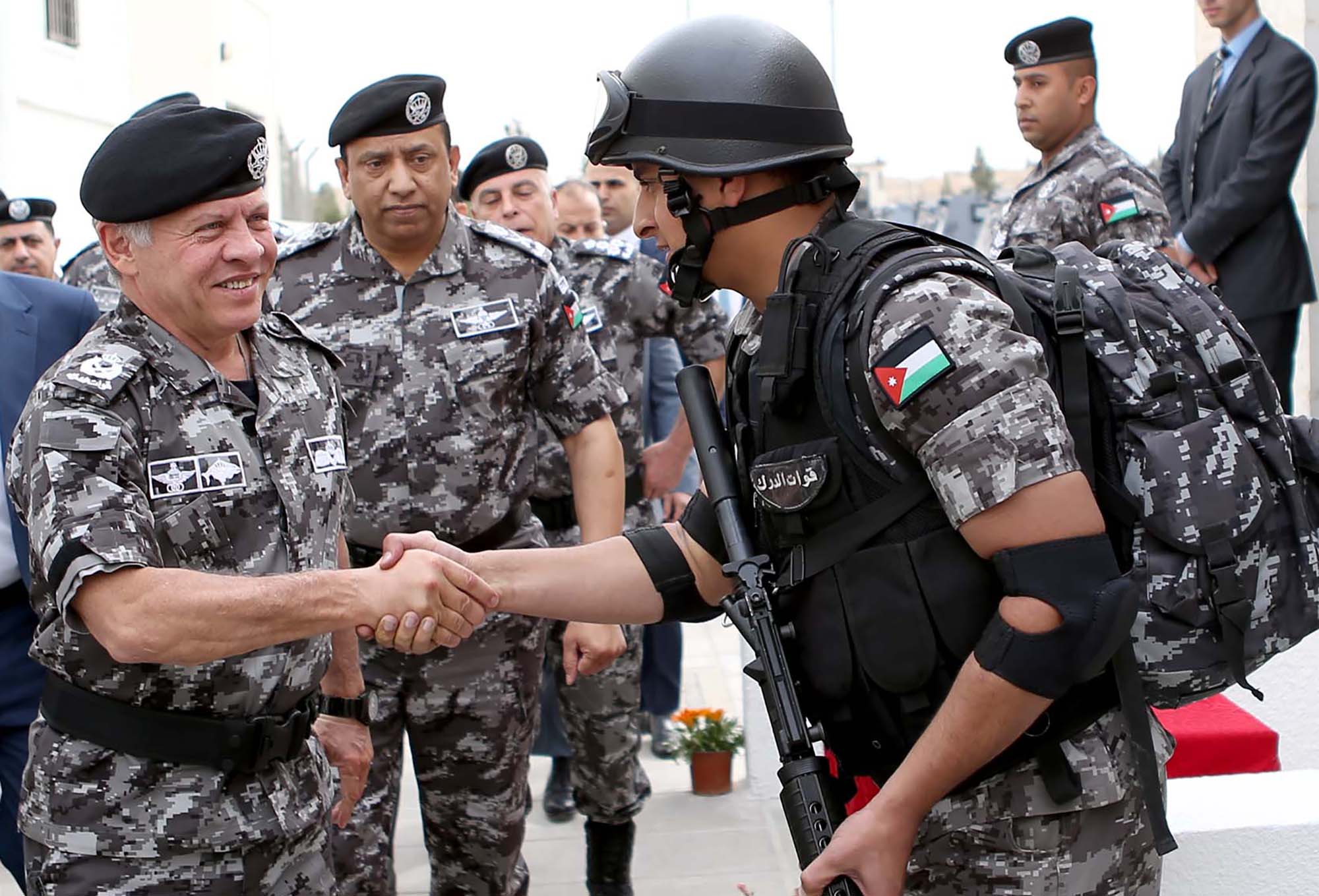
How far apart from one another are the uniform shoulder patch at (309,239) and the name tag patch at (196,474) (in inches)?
59.6

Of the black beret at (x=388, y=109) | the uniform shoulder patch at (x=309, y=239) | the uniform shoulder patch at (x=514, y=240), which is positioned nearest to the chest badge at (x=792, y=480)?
the uniform shoulder patch at (x=514, y=240)

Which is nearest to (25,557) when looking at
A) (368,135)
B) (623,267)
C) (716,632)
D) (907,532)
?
(368,135)

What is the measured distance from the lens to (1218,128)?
6.14 meters

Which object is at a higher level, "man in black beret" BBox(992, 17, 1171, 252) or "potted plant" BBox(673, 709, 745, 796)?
"man in black beret" BBox(992, 17, 1171, 252)

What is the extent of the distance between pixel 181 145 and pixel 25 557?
109 centimetres

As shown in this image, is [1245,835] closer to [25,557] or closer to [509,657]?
[509,657]

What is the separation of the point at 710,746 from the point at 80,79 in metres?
17.5

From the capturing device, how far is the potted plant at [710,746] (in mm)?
5523

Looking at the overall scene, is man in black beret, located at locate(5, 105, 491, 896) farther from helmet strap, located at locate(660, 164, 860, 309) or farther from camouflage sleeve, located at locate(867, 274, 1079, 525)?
camouflage sleeve, located at locate(867, 274, 1079, 525)

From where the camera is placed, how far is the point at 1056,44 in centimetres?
543

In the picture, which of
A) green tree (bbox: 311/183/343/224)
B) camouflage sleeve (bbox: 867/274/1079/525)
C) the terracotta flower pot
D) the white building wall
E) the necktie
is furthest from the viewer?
green tree (bbox: 311/183/343/224)

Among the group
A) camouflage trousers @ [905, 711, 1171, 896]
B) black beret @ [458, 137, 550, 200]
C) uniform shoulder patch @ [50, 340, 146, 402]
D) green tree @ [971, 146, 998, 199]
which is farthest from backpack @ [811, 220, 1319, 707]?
green tree @ [971, 146, 998, 199]

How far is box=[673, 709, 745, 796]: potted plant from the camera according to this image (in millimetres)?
5523

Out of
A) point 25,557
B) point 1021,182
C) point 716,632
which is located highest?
point 1021,182
